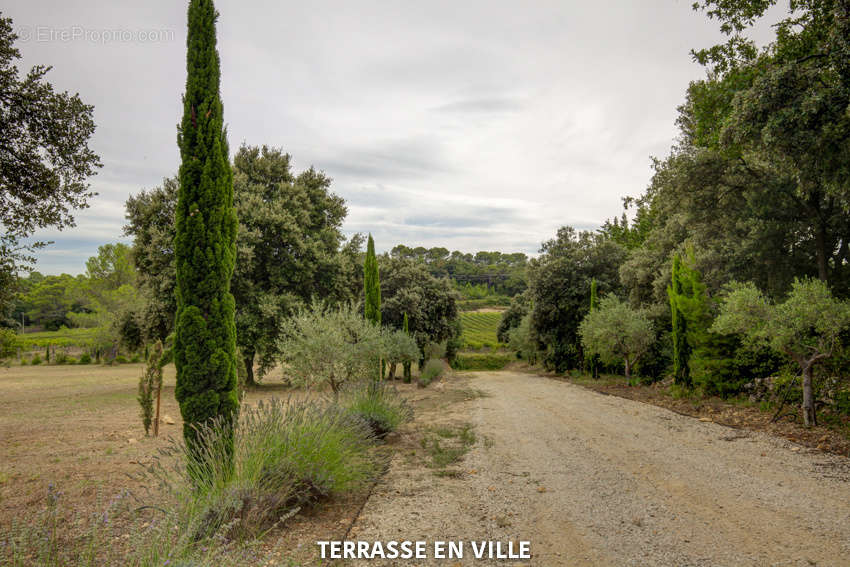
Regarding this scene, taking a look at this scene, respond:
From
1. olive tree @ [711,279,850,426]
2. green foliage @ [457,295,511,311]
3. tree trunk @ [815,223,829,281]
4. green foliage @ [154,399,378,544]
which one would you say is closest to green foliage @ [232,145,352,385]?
green foliage @ [154,399,378,544]

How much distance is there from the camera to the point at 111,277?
45.5m

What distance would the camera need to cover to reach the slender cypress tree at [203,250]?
569 cm

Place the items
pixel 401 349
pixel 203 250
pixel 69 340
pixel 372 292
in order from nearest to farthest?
pixel 203 250
pixel 372 292
pixel 401 349
pixel 69 340

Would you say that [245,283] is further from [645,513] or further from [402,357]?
[645,513]

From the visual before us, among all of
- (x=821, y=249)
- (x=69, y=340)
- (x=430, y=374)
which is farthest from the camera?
(x=69, y=340)

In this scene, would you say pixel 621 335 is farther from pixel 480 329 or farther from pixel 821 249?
pixel 480 329

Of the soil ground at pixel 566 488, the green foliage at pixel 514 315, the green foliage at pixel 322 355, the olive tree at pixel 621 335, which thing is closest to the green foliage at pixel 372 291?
the green foliage at pixel 322 355

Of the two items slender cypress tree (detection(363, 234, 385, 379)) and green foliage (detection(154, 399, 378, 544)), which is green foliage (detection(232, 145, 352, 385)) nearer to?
slender cypress tree (detection(363, 234, 385, 379))

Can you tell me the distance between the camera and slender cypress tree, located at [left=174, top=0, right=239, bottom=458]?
5.69 m

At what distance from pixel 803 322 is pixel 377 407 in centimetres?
812

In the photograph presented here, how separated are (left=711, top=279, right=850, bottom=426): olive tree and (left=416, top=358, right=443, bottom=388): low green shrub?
15442 mm

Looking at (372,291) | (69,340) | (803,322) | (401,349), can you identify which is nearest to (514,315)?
(401,349)

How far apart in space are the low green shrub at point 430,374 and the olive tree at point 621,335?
823 centimetres

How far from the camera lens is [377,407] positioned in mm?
9266
